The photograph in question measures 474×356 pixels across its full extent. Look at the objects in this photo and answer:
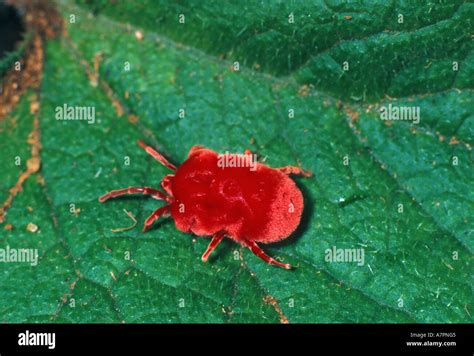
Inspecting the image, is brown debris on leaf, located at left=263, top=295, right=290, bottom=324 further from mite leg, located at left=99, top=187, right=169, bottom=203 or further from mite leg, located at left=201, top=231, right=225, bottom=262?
mite leg, located at left=99, top=187, right=169, bottom=203

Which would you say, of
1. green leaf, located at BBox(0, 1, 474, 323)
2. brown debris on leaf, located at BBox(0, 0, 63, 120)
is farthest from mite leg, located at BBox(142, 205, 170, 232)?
brown debris on leaf, located at BBox(0, 0, 63, 120)

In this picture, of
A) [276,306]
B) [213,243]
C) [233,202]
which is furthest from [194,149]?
[276,306]

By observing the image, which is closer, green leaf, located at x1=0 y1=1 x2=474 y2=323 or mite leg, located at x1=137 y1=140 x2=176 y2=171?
green leaf, located at x1=0 y1=1 x2=474 y2=323

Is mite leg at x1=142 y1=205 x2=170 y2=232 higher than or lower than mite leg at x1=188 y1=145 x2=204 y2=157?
lower

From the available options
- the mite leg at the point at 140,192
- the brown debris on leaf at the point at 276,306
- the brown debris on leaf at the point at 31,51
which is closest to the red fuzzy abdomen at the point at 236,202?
the mite leg at the point at 140,192

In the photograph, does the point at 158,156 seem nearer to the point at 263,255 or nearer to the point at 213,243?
the point at 213,243
